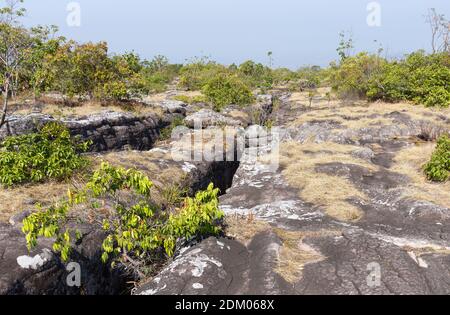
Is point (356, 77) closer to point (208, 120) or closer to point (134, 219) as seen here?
point (208, 120)

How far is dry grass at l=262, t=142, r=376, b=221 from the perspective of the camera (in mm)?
13172

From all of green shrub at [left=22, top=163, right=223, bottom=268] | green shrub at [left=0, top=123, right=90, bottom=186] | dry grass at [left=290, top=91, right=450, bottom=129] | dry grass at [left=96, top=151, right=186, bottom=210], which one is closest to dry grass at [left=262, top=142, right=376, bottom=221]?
dry grass at [left=96, top=151, right=186, bottom=210]

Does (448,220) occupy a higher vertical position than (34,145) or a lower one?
lower

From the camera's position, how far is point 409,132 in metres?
25.1

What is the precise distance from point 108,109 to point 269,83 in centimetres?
3255

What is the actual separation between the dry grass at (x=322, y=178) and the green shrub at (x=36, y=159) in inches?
333

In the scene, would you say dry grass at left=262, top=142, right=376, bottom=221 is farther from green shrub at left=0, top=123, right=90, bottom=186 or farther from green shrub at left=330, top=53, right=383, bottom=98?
green shrub at left=330, top=53, right=383, bottom=98

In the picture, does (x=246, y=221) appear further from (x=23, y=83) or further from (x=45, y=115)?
(x=23, y=83)

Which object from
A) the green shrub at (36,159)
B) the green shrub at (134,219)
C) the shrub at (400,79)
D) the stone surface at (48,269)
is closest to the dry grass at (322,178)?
the green shrub at (134,219)

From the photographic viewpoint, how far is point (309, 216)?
1271 centimetres

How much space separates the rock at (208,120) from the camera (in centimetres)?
2833

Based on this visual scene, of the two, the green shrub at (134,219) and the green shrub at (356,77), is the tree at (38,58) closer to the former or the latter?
the green shrub at (134,219)

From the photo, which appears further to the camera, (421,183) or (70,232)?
(421,183)
